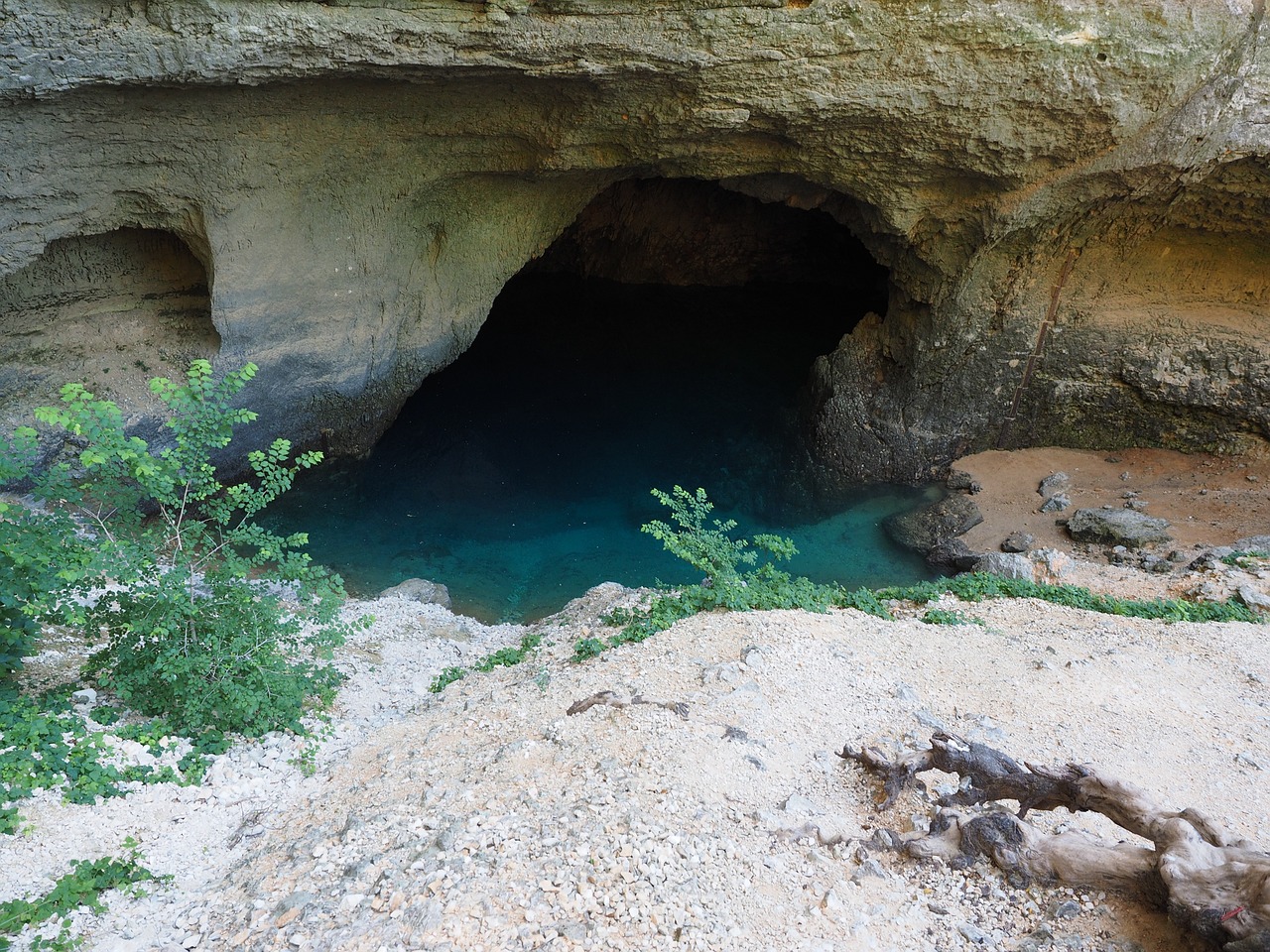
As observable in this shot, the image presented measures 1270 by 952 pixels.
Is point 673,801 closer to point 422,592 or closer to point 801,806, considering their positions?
point 801,806

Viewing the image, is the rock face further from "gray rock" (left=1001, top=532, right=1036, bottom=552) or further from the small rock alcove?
"gray rock" (left=1001, top=532, right=1036, bottom=552)

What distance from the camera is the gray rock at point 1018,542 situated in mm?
9672

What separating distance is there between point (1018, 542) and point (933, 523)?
0.95 meters

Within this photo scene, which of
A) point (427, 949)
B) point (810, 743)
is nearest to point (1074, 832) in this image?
point (810, 743)

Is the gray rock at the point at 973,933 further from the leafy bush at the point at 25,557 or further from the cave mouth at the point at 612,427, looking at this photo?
the cave mouth at the point at 612,427

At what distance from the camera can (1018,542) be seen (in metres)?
9.73

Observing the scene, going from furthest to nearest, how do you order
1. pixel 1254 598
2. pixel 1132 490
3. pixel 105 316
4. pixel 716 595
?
pixel 1132 490 → pixel 105 316 → pixel 1254 598 → pixel 716 595

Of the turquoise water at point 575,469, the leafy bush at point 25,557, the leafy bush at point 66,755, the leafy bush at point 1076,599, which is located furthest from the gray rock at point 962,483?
the leafy bush at point 25,557

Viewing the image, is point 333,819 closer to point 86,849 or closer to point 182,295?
point 86,849

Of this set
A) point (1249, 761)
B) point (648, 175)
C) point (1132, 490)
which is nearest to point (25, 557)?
point (1249, 761)

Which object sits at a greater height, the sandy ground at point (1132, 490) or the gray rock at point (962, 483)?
the sandy ground at point (1132, 490)

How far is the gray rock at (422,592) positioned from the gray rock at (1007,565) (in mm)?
5136

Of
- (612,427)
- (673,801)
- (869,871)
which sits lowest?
(612,427)

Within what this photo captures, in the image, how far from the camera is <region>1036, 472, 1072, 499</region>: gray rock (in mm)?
10703
